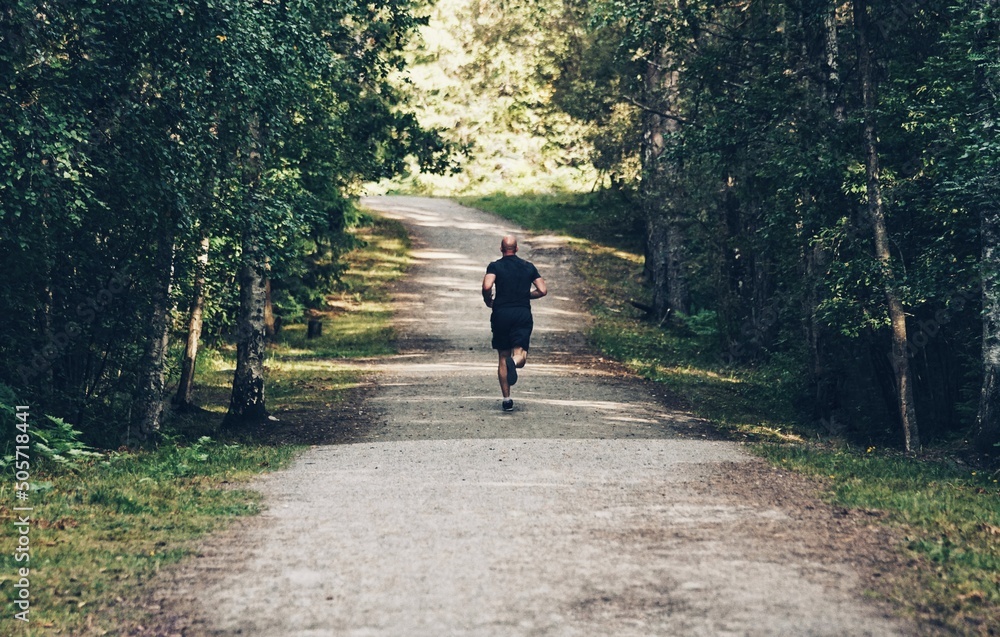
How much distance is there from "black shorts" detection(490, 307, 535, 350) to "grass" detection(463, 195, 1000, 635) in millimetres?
2978

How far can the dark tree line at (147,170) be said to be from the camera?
1027 cm

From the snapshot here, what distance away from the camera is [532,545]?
→ 268 inches

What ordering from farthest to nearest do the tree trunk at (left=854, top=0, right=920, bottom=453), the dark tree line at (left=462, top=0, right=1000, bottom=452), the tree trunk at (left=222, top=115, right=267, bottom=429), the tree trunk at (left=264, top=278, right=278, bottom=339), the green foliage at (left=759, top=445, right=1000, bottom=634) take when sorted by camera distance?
the tree trunk at (left=264, top=278, right=278, bottom=339) → the tree trunk at (left=222, top=115, right=267, bottom=429) → the tree trunk at (left=854, top=0, right=920, bottom=453) → the dark tree line at (left=462, top=0, right=1000, bottom=452) → the green foliage at (left=759, top=445, right=1000, bottom=634)

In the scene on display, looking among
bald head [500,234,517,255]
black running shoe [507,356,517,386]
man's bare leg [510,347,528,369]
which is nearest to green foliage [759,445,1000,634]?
man's bare leg [510,347,528,369]

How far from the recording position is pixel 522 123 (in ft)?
146

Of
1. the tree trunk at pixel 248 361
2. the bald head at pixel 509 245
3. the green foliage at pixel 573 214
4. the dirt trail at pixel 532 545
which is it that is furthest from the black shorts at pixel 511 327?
the green foliage at pixel 573 214

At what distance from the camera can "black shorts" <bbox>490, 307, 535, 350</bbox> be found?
13711 mm

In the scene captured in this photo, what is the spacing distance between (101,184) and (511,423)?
5.52 metres

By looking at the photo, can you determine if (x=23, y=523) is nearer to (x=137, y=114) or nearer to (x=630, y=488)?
(x=630, y=488)

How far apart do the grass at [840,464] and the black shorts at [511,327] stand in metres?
2.98

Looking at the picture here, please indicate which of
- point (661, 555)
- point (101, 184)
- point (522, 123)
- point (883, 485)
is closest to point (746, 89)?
point (883, 485)

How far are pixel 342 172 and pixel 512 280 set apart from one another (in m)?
5.31

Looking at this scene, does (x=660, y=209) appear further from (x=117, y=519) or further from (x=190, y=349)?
(x=117, y=519)

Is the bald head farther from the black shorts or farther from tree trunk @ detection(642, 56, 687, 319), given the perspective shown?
tree trunk @ detection(642, 56, 687, 319)
